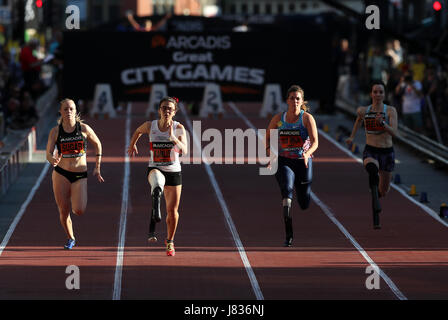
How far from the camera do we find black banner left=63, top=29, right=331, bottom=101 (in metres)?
38.6

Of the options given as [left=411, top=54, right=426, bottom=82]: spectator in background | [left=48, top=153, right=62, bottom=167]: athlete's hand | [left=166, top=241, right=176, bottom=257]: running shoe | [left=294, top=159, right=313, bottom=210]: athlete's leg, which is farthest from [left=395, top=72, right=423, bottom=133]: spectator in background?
[left=48, top=153, right=62, bottom=167]: athlete's hand

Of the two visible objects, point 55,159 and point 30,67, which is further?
point 30,67

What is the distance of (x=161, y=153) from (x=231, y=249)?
1.85 m

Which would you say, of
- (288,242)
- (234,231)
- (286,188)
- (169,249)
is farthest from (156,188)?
(234,231)

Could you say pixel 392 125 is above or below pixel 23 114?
above

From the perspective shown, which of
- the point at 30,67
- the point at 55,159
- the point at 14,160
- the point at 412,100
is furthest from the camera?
the point at 30,67

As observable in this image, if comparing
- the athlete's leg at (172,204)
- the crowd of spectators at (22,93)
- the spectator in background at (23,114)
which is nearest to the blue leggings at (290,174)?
the athlete's leg at (172,204)

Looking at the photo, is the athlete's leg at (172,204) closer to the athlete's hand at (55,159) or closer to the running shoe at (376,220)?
the athlete's hand at (55,159)

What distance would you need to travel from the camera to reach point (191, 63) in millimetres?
38781

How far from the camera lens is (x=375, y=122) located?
59.3 feet

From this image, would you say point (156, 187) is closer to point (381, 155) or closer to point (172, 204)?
point (172, 204)

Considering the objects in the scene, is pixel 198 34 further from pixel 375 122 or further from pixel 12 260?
pixel 12 260

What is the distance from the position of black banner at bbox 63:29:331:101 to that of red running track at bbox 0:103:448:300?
571 inches

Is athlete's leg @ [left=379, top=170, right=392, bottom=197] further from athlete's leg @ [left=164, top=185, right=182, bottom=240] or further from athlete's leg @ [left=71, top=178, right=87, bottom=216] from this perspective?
athlete's leg @ [left=71, top=178, right=87, bottom=216]
